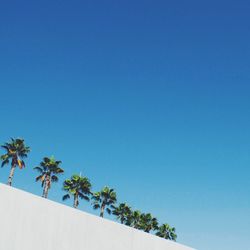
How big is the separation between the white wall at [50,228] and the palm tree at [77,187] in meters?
33.5

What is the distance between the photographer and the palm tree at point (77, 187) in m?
52.4

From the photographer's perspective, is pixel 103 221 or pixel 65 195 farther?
pixel 65 195

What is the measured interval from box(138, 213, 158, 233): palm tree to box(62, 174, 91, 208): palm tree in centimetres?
1441

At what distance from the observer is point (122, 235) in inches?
763

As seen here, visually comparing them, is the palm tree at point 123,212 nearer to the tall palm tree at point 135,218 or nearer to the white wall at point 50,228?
the tall palm tree at point 135,218

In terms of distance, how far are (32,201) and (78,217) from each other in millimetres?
2686

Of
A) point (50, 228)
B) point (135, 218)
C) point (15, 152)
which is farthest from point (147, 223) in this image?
point (50, 228)

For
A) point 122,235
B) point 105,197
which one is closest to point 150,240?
point 122,235

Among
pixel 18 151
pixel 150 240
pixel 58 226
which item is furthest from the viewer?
pixel 18 151

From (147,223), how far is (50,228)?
50.6 metres

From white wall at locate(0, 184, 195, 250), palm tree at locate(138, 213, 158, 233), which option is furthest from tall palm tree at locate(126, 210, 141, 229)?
white wall at locate(0, 184, 195, 250)

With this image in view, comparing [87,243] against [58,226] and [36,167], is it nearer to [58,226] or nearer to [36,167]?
[58,226]

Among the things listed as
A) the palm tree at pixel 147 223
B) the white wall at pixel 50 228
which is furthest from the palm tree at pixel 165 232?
the white wall at pixel 50 228

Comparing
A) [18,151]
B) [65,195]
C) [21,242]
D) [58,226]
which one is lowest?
[21,242]
